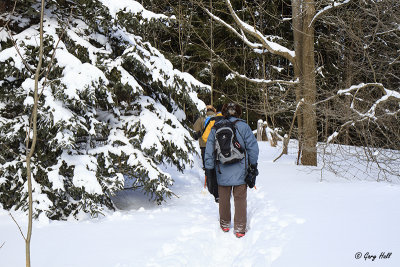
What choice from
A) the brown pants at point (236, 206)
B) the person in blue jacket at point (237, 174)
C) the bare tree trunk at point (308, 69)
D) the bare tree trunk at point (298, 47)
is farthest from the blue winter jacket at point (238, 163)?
the bare tree trunk at point (298, 47)

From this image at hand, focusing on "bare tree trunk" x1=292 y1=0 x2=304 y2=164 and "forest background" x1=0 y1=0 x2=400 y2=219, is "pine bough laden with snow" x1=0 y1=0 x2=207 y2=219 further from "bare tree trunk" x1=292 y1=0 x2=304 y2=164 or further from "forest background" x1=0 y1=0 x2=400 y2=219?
"bare tree trunk" x1=292 y1=0 x2=304 y2=164

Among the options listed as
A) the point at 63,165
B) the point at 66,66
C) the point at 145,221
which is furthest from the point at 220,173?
the point at 66,66

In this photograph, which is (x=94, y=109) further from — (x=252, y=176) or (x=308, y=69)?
(x=308, y=69)

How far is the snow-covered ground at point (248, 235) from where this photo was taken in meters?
3.32

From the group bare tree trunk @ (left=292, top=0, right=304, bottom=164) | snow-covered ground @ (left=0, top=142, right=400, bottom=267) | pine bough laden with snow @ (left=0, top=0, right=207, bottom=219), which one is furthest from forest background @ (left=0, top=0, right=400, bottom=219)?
bare tree trunk @ (left=292, top=0, right=304, bottom=164)

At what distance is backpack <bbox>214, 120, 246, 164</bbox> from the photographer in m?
4.42

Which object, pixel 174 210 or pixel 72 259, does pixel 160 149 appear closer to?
pixel 174 210

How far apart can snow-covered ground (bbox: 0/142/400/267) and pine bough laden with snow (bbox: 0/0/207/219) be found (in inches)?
19.6

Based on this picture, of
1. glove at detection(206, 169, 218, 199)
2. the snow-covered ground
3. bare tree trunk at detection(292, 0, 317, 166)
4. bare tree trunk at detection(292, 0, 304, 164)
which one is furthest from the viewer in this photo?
bare tree trunk at detection(292, 0, 304, 164)

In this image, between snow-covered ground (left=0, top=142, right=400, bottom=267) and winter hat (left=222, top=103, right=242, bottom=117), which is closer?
snow-covered ground (left=0, top=142, right=400, bottom=267)

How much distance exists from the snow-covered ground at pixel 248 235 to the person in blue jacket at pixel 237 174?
0.22m

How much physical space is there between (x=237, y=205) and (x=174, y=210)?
1.63 meters

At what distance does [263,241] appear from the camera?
3980mm

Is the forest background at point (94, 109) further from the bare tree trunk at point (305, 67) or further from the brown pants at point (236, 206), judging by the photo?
the bare tree trunk at point (305, 67)
